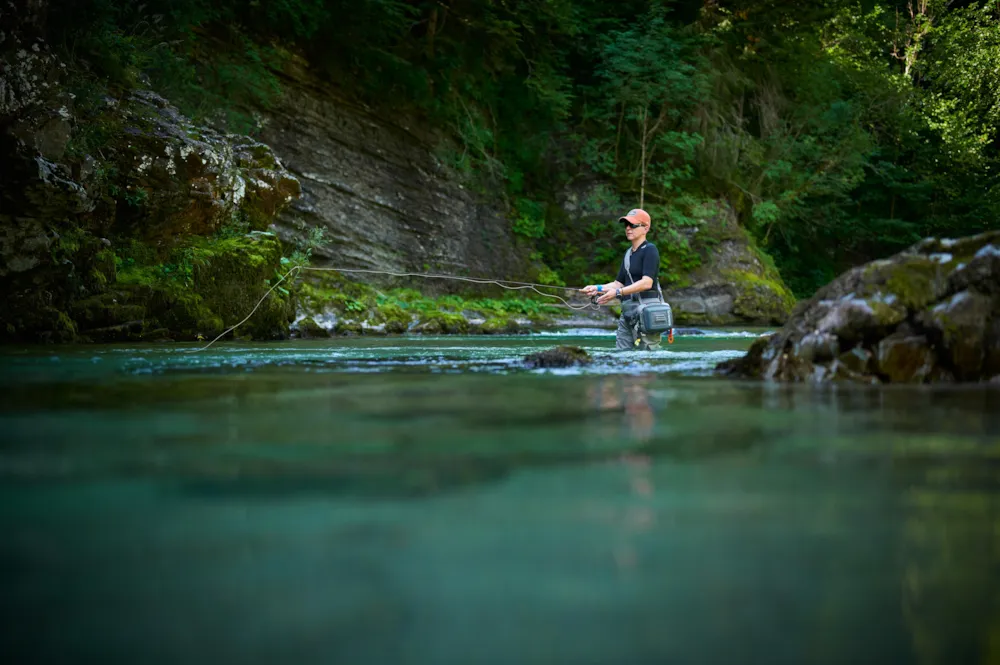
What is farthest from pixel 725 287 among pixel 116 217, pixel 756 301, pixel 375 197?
pixel 116 217

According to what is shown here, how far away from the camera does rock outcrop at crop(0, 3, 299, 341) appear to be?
10086 millimetres

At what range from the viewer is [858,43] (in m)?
30.1

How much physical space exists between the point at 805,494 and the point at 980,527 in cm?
47

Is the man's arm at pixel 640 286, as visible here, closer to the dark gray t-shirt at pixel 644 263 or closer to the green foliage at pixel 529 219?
the dark gray t-shirt at pixel 644 263

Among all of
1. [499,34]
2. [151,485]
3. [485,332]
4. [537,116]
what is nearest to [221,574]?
[151,485]

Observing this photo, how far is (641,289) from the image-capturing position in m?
8.84

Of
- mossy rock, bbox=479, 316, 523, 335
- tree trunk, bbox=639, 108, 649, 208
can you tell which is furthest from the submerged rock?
tree trunk, bbox=639, 108, 649, 208

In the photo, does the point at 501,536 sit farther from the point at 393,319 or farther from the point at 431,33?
the point at 431,33

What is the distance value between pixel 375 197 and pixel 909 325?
46.9 ft

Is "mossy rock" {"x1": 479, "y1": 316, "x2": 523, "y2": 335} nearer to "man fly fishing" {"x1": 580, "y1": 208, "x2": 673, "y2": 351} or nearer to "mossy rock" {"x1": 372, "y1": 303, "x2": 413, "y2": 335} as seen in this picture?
"mossy rock" {"x1": 372, "y1": 303, "x2": 413, "y2": 335}

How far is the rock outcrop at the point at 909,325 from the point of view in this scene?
5734 millimetres

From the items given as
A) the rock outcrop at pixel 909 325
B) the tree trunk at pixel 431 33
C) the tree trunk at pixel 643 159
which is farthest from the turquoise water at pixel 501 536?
the tree trunk at pixel 643 159

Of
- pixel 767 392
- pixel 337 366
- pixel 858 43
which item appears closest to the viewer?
pixel 767 392

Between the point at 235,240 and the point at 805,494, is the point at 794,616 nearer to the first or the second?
the point at 805,494
